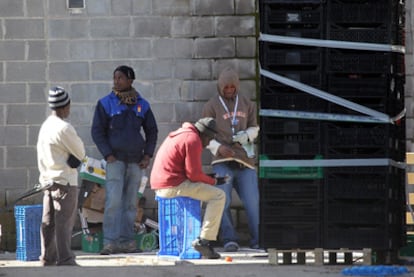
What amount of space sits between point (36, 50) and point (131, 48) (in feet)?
3.64

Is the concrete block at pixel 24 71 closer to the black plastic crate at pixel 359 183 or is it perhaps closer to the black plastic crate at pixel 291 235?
the black plastic crate at pixel 291 235

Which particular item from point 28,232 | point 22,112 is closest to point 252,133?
point 28,232

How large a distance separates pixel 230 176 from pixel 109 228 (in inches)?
56.6

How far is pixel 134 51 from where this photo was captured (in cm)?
1507

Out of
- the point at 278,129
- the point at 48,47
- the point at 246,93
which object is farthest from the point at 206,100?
the point at 278,129

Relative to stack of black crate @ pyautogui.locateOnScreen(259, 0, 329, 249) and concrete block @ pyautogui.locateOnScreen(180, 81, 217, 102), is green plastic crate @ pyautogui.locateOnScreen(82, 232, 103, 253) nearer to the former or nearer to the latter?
concrete block @ pyautogui.locateOnScreen(180, 81, 217, 102)

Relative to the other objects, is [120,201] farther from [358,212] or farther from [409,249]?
[358,212]

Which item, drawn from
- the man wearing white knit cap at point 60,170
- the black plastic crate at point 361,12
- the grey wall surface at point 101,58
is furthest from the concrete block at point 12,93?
the black plastic crate at point 361,12

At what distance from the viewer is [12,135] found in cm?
1508

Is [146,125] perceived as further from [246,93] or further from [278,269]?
[278,269]

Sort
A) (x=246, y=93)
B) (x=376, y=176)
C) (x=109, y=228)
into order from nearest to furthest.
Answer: (x=376, y=176), (x=109, y=228), (x=246, y=93)

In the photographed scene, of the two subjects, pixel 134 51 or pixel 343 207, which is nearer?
pixel 343 207

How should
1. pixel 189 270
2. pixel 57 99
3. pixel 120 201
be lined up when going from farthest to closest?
pixel 120 201
pixel 57 99
pixel 189 270

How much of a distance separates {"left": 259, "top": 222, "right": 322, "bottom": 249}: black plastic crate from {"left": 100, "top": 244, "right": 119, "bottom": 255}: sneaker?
130 inches
